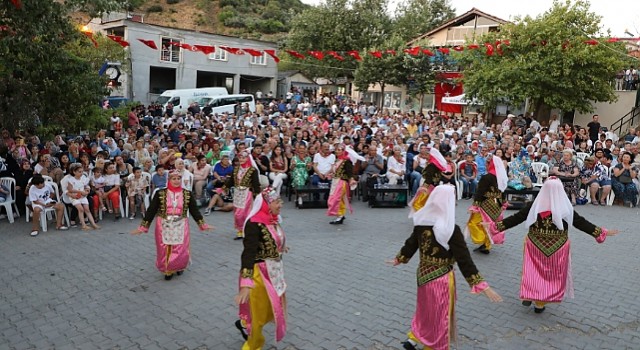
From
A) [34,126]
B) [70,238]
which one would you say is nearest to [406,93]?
[34,126]

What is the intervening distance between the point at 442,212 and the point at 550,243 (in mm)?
2137

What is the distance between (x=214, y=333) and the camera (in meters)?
5.34

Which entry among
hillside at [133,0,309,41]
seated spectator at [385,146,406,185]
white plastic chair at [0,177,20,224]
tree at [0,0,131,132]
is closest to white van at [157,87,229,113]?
tree at [0,0,131,132]

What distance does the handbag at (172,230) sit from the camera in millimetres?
6859

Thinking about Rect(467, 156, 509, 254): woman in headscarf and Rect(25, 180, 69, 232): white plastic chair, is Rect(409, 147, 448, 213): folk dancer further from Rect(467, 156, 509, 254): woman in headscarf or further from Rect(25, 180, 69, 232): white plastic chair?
Rect(25, 180, 69, 232): white plastic chair

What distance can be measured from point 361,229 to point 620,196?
769 centimetres

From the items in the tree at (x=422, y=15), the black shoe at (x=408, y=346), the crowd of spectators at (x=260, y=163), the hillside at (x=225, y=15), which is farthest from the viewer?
the hillside at (x=225, y=15)

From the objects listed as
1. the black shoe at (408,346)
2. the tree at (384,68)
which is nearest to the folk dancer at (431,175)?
the black shoe at (408,346)

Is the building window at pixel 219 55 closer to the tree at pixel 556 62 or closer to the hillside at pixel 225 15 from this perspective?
the tree at pixel 556 62

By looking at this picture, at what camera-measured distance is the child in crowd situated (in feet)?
34.5

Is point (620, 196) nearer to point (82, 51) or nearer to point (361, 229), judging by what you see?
point (361, 229)

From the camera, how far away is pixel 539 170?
13.8 metres

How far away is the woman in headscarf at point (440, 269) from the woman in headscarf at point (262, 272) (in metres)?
1.31

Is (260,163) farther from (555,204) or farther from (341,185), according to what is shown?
(555,204)
